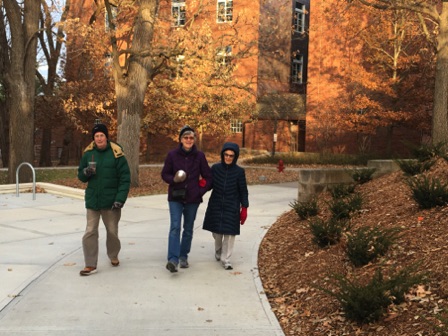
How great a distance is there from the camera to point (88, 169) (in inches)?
234

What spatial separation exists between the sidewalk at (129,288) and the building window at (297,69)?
30263mm

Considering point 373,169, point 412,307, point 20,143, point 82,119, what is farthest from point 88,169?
point 82,119

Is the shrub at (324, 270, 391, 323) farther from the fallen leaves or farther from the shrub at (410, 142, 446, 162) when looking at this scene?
the shrub at (410, 142, 446, 162)

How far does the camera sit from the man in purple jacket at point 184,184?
20.1ft

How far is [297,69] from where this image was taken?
3922cm

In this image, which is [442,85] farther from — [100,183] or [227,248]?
[100,183]

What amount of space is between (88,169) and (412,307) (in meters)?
3.88

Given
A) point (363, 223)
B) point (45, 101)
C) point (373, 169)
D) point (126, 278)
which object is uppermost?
point (45, 101)

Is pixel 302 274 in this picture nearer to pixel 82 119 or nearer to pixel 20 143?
pixel 20 143

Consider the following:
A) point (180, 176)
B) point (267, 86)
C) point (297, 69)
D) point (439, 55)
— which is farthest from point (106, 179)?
point (297, 69)

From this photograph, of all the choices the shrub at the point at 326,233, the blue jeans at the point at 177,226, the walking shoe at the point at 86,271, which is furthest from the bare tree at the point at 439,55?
the walking shoe at the point at 86,271

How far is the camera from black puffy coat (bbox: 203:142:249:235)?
6.34 metres

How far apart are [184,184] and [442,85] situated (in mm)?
11235

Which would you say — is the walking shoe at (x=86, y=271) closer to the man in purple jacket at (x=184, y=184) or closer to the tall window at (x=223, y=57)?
the man in purple jacket at (x=184, y=184)
